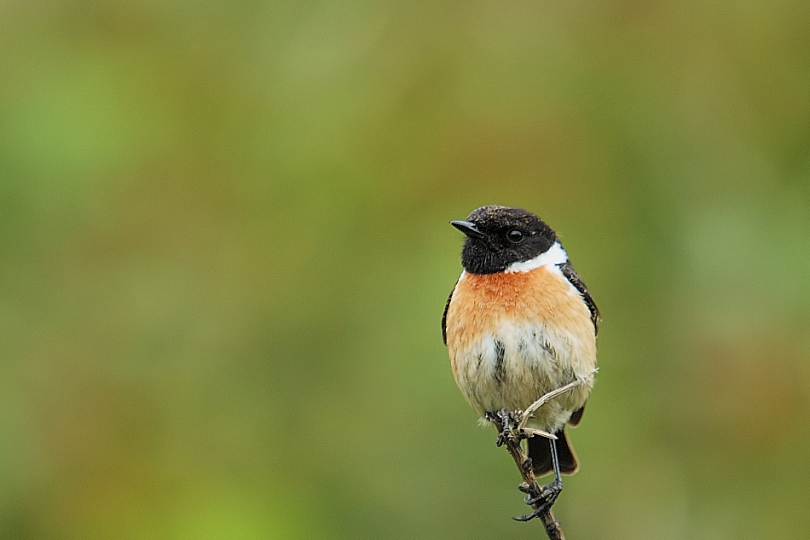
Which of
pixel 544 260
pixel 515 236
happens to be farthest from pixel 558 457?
pixel 515 236

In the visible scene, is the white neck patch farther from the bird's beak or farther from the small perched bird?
the bird's beak

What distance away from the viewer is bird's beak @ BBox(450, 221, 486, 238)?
4.71 m

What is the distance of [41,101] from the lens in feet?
22.8

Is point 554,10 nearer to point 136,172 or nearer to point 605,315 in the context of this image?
point 605,315

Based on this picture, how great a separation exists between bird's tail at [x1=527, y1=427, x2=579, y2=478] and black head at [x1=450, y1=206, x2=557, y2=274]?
3.35 feet

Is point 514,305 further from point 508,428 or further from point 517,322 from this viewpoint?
point 508,428

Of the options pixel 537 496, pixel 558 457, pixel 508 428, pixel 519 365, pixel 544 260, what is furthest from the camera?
pixel 558 457

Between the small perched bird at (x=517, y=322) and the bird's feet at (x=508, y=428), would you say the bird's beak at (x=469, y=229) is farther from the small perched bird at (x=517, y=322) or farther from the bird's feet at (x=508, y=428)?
the bird's feet at (x=508, y=428)

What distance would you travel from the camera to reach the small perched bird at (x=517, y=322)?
15.1ft

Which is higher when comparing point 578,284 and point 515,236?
point 515,236

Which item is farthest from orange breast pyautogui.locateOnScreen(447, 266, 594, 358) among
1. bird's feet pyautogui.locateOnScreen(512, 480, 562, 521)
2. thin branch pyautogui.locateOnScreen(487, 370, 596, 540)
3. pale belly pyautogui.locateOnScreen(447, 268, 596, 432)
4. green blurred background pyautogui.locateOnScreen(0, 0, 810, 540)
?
green blurred background pyautogui.locateOnScreen(0, 0, 810, 540)

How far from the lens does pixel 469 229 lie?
15.6 ft

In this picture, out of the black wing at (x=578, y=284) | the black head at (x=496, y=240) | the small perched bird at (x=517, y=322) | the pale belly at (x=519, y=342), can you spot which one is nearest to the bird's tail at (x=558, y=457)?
the small perched bird at (x=517, y=322)

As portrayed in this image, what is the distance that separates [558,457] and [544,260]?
42.5 inches
